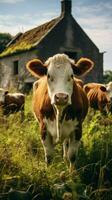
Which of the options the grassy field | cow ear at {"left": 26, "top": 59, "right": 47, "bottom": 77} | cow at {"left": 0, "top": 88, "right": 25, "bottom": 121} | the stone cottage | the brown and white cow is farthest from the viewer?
the stone cottage

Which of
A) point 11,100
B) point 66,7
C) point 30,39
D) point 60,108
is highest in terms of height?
point 66,7

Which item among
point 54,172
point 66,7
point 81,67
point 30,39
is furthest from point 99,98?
point 66,7

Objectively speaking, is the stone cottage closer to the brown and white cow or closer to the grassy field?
the grassy field

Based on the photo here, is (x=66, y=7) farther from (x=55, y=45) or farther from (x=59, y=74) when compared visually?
(x=59, y=74)

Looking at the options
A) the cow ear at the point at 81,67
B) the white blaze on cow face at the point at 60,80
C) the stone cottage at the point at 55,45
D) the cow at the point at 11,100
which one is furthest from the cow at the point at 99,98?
the stone cottage at the point at 55,45

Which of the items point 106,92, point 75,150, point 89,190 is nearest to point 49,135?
point 75,150

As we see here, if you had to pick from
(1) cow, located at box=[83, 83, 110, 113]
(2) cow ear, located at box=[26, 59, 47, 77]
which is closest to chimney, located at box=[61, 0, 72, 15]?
(1) cow, located at box=[83, 83, 110, 113]

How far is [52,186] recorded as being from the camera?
467cm

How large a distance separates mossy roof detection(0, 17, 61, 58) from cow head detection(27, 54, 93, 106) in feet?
77.2

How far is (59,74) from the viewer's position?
590 cm

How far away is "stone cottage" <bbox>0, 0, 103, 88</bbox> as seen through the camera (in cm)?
3020

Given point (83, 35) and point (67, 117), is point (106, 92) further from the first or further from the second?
point (83, 35)

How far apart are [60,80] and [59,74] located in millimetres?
112

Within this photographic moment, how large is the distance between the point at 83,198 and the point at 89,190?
1.99 ft
